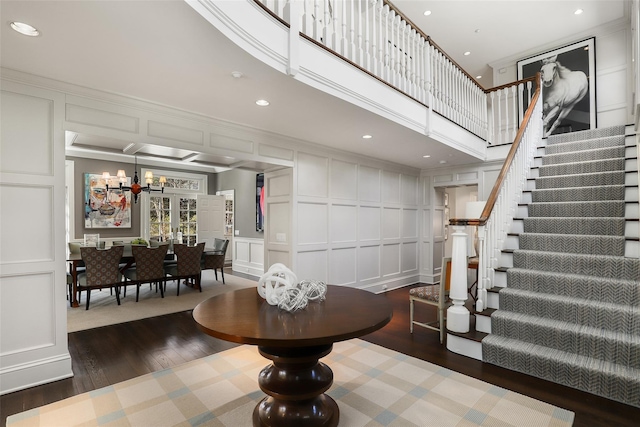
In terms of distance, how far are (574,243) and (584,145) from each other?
2067 mm

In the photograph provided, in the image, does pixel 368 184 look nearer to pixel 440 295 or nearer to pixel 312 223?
pixel 312 223

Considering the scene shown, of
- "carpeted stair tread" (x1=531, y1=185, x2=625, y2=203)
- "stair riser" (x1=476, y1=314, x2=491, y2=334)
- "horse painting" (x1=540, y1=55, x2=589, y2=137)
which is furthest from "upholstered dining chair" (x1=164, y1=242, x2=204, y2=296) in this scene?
"horse painting" (x1=540, y1=55, x2=589, y2=137)

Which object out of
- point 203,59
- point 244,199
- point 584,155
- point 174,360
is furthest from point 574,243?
point 244,199

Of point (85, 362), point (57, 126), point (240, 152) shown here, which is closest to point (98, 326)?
point (85, 362)

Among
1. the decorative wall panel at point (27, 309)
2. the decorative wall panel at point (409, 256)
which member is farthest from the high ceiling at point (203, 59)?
the decorative wall panel at point (409, 256)

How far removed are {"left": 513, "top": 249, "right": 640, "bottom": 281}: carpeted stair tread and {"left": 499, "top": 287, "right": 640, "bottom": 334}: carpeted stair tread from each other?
0.32 metres

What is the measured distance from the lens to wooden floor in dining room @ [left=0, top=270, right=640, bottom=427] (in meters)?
2.24

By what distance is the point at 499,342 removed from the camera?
2.89m

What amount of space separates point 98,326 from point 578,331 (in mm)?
4983

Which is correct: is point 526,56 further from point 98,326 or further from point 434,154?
point 98,326

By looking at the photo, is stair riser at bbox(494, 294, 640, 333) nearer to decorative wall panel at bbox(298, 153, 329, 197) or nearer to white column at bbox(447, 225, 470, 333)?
white column at bbox(447, 225, 470, 333)

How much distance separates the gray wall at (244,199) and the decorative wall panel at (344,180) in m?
2.78

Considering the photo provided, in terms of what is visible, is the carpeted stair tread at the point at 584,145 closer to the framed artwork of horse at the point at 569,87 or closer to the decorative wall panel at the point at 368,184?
the framed artwork of horse at the point at 569,87

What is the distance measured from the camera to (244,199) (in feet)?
26.2
